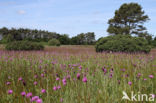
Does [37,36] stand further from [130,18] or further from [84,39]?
[130,18]

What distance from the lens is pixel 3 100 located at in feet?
8.13

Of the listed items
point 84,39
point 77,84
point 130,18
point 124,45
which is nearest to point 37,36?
point 84,39

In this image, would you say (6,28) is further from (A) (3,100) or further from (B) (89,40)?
(A) (3,100)

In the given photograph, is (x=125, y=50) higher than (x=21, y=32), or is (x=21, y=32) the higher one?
(x=21, y=32)

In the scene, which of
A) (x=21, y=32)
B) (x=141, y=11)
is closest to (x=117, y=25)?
(x=141, y=11)

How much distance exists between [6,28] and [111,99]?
114 feet

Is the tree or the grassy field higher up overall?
the tree

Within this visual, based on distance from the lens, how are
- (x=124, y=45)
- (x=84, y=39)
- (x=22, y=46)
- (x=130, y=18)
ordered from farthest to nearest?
(x=84, y=39), (x=130, y=18), (x=22, y=46), (x=124, y=45)

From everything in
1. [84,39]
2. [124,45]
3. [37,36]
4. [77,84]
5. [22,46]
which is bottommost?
[77,84]

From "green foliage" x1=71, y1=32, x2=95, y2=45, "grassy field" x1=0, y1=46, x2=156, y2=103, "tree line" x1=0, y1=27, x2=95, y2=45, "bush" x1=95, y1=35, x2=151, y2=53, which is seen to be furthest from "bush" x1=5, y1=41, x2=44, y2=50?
"green foliage" x1=71, y1=32, x2=95, y2=45

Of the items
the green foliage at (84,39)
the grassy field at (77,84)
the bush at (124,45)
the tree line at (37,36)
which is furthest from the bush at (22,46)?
the green foliage at (84,39)

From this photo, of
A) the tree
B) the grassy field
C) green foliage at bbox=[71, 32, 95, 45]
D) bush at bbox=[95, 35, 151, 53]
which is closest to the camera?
the grassy field

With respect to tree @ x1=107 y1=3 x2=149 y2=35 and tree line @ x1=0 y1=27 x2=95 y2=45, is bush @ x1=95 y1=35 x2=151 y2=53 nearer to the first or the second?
tree @ x1=107 y1=3 x2=149 y2=35

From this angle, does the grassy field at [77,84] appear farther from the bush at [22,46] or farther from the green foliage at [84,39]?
the green foliage at [84,39]
